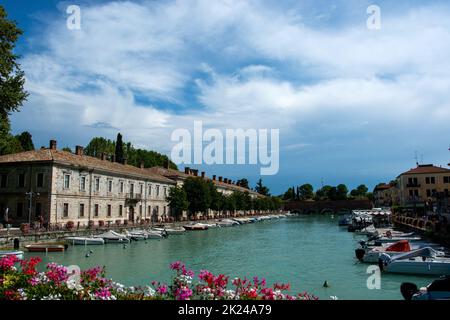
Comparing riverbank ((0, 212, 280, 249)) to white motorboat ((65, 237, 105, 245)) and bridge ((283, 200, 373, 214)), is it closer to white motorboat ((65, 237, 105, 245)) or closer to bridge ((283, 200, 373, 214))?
white motorboat ((65, 237, 105, 245))

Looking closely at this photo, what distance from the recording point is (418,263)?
2064 cm

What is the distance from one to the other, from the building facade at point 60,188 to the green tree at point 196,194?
1598 cm

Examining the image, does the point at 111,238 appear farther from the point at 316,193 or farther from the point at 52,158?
the point at 316,193

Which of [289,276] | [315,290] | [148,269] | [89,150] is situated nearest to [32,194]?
[148,269]

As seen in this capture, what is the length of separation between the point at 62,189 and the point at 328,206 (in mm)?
129573

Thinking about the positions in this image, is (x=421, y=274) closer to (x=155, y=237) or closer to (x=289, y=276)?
(x=289, y=276)

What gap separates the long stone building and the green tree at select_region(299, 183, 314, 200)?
5626 inches

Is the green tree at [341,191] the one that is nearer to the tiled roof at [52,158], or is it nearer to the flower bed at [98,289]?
the tiled roof at [52,158]

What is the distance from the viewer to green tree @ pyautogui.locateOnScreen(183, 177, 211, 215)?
2773 inches

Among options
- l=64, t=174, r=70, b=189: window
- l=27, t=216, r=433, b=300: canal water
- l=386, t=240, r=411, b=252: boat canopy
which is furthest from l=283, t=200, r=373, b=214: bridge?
l=386, t=240, r=411, b=252: boat canopy

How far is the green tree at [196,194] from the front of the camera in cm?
7044

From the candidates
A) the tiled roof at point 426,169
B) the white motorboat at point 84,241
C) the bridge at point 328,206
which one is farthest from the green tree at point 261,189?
the white motorboat at point 84,241

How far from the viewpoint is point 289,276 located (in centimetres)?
2050
